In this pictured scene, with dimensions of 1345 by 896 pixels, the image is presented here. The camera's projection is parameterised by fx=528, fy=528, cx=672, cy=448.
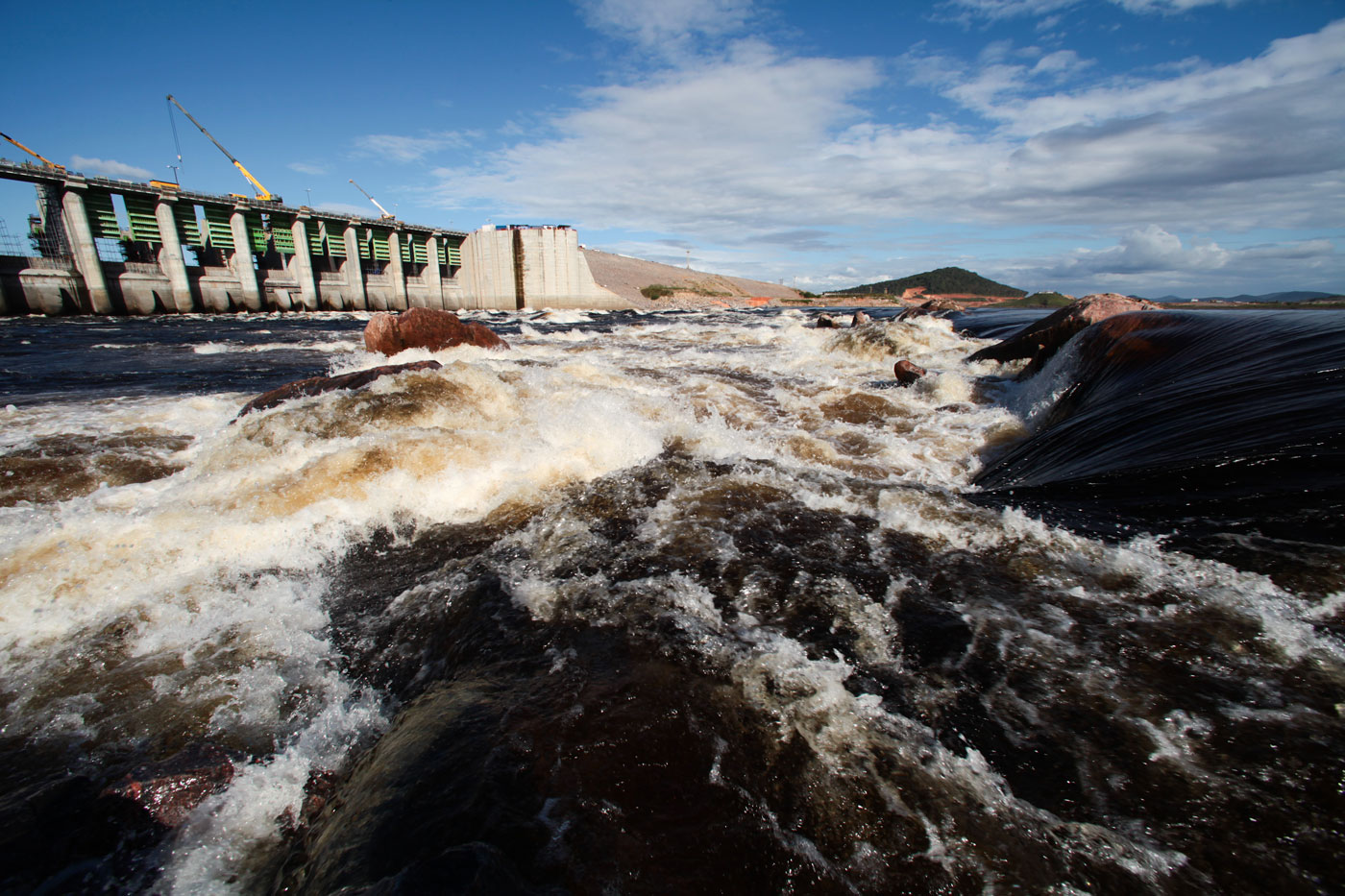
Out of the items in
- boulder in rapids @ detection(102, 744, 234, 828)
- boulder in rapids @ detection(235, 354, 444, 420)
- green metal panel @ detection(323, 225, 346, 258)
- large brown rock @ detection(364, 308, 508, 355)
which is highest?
green metal panel @ detection(323, 225, 346, 258)

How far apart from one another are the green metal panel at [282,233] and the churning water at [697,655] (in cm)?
4440

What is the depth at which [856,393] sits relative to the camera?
8.59 metres

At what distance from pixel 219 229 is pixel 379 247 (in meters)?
12.2

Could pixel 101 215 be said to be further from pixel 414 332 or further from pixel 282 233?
pixel 414 332

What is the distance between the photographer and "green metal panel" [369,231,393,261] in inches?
1838

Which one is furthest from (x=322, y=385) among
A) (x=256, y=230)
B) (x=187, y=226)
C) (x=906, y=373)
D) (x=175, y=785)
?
(x=256, y=230)

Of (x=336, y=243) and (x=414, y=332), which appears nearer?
(x=414, y=332)

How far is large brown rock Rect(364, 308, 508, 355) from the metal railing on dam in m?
32.1

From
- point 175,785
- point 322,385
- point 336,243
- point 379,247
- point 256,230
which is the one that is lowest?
point 175,785

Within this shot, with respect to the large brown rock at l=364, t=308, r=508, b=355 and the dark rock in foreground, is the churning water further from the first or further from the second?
the large brown rock at l=364, t=308, r=508, b=355

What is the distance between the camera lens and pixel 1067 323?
895cm

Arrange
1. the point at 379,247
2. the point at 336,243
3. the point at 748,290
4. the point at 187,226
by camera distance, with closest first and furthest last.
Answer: the point at 187,226 < the point at 336,243 < the point at 379,247 < the point at 748,290

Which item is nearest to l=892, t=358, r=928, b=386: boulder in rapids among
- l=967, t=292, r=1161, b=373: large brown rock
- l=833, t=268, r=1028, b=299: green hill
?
l=967, t=292, r=1161, b=373: large brown rock

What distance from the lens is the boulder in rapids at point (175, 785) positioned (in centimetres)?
180
